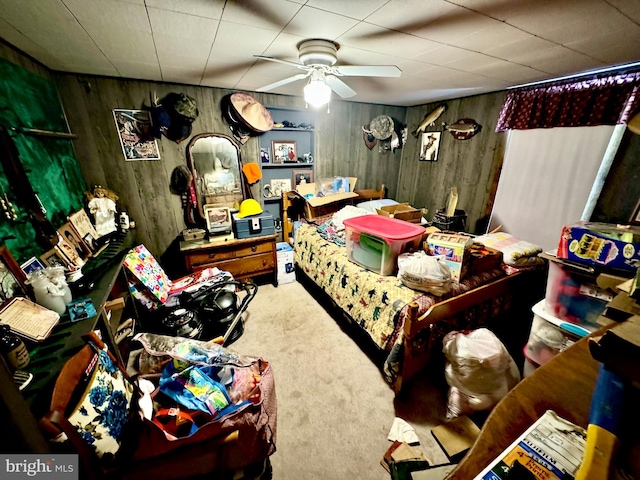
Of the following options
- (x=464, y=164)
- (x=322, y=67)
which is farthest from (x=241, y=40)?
(x=464, y=164)

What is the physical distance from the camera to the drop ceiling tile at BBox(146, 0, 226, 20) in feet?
3.87

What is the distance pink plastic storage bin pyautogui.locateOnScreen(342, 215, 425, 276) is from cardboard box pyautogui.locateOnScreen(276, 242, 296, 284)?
3.88ft

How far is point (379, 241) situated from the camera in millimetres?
2078

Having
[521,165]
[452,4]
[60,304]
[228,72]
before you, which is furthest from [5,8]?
[521,165]

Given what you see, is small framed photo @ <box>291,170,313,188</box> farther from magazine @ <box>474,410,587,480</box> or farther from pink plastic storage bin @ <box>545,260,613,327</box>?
magazine @ <box>474,410,587,480</box>

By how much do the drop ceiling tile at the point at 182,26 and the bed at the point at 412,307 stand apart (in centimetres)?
193

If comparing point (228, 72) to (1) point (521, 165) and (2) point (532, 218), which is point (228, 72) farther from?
(2) point (532, 218)

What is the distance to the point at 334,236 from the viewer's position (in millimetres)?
2852

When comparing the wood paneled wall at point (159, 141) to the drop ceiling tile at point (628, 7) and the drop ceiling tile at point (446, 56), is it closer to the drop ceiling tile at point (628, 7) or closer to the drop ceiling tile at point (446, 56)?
the drop ceiling tile at point (446, 56)

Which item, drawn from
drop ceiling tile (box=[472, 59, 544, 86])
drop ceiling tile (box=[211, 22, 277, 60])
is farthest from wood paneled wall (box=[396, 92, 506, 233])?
drop ceiling tile (box=[211, 22, 277, 60])

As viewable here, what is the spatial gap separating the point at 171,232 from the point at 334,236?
2.04 meters

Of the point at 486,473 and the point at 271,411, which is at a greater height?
the point at 486,473

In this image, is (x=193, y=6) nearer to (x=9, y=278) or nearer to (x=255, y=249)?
(x=9, y=278)

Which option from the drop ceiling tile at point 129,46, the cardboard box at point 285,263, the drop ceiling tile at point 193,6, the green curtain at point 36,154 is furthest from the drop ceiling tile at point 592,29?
the green curtain at point 36,154
